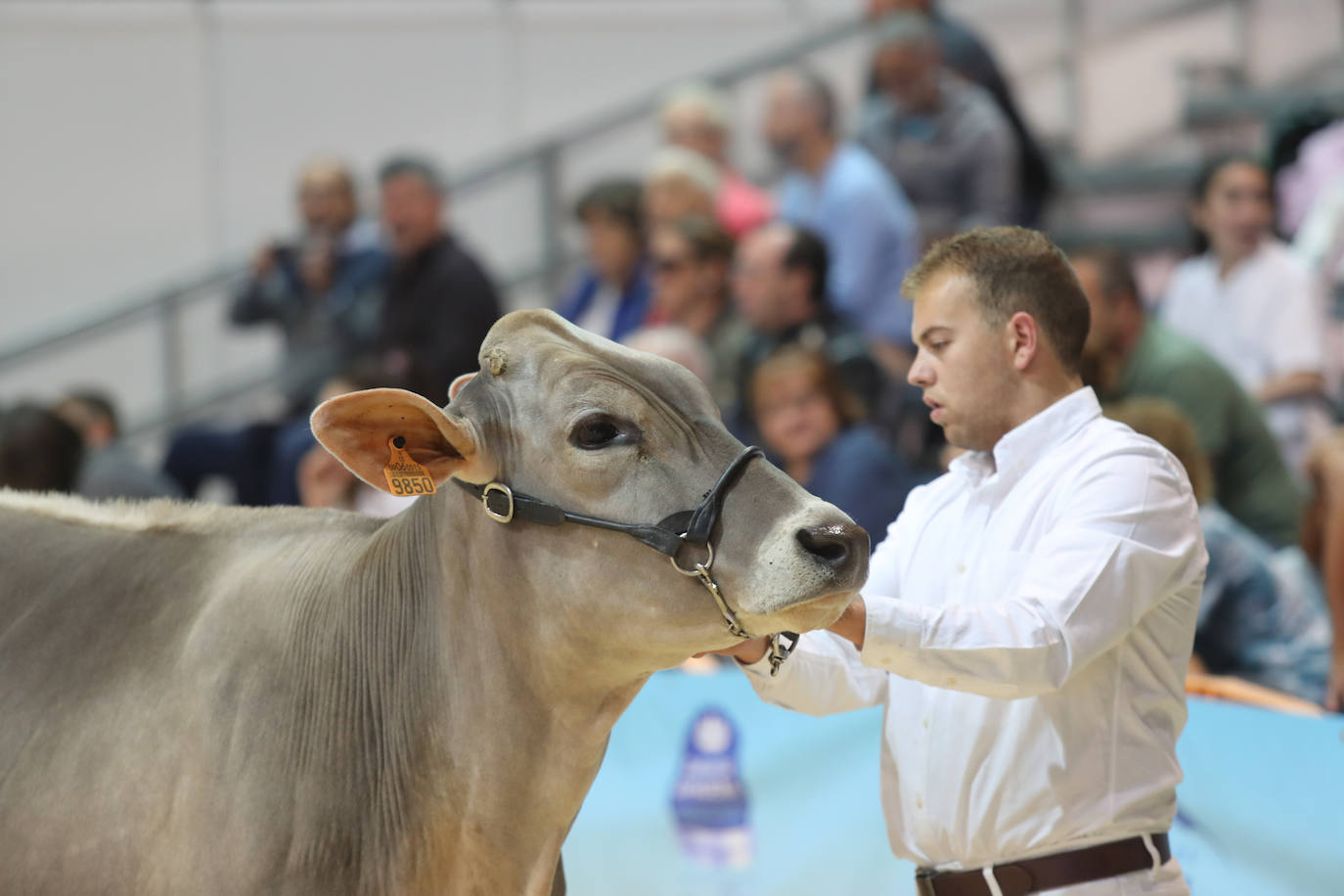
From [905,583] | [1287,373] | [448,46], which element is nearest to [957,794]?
[905,583]

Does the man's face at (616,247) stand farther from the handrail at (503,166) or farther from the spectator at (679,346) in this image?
the handrail at (503,166)

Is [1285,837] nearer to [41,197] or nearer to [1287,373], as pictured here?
[1287,373]

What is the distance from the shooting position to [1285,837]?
353 cm

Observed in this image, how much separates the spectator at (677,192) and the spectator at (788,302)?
796mm

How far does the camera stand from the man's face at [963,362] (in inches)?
110

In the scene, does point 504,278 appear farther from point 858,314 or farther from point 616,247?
point 858,314

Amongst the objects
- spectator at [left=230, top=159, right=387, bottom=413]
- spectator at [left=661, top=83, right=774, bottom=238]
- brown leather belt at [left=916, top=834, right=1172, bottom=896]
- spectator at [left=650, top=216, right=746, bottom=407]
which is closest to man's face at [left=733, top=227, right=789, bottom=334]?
spectator at [left=650, top=216, right=746, bottom=407]

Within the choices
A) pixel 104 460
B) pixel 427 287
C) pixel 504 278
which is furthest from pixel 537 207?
pixel 104 460

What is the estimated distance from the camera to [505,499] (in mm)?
2354

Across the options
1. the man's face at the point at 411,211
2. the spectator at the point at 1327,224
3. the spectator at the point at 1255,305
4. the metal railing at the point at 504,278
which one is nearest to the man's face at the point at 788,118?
the metal railing at the point at 504,278

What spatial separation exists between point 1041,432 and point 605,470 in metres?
0.92

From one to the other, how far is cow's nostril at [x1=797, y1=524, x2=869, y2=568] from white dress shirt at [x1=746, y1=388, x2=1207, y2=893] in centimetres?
32

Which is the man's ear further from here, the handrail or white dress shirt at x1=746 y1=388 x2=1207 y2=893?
the handrail

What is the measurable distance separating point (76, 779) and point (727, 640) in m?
1.05
